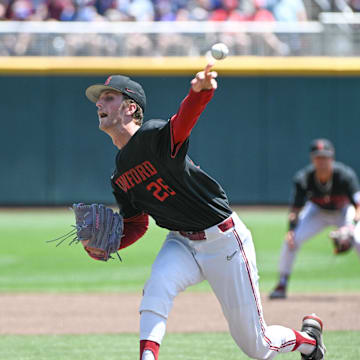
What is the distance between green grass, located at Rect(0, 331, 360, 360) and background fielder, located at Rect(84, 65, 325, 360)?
50.9 inches

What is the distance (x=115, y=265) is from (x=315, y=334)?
6.76 m

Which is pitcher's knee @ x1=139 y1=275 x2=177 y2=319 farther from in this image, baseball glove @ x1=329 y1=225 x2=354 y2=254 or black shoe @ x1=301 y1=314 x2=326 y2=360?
baseball glove @ x1=329 y1=225 x2=354 y2=254

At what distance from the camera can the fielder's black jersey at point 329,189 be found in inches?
373

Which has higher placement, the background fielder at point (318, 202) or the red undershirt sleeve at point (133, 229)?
the red undershirt sleeve at point (133, 229)

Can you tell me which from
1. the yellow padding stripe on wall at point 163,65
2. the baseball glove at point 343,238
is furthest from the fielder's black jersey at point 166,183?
the yellow padding stripe on wall at point 163,65

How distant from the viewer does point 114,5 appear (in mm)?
19703

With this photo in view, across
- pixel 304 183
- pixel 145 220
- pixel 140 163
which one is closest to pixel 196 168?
pixel 140 163

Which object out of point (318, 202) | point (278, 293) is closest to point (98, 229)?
point (278, 293)

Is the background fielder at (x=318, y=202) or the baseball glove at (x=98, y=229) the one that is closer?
the baseball glove at (x=98, y=229)

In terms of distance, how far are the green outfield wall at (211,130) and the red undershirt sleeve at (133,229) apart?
14.3 metres

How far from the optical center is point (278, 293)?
30.1 ft

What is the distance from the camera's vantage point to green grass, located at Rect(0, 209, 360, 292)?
1020 cm

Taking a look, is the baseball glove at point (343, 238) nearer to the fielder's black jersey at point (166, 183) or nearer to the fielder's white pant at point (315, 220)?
the fielder's white pant at point (315, 220)

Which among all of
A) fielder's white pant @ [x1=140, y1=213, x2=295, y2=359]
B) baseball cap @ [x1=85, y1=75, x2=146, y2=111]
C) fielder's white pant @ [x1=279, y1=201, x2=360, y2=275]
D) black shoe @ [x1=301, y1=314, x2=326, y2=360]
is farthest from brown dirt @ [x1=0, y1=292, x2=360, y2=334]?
baseball cap @ [x1=85, y1=75, x2=146, y2=111]
